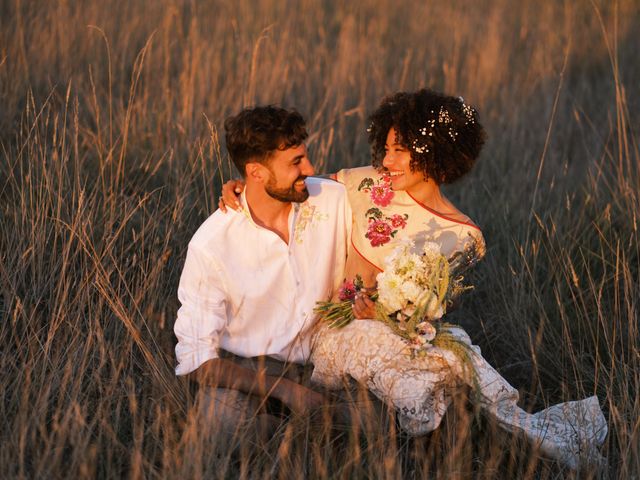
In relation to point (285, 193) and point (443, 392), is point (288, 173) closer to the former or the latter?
point (285, 193)

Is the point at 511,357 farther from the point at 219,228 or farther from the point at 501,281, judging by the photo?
the point at 219,228

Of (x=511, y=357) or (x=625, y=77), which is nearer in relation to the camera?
(x=511, y=357)

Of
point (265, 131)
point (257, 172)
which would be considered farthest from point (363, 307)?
point (265, 131)

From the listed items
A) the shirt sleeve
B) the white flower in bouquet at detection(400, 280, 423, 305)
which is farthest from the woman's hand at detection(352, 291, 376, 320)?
the shirt sleeve

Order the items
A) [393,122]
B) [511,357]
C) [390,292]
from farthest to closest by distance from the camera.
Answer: [511,357] < [393,122] < [390,292]

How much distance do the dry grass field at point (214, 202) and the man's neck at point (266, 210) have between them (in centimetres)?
61

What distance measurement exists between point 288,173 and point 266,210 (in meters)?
0.22

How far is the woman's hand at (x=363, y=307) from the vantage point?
12.2 feet

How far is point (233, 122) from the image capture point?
389 cm

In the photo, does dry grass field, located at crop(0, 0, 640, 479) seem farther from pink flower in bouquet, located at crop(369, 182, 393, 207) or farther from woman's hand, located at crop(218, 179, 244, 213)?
pink flower in bouquet, located at crop(369, 182, 393, 207)

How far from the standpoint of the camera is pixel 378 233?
13.3 feet

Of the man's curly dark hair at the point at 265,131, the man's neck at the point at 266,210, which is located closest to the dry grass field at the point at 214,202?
the man's neck at the point at 266,210

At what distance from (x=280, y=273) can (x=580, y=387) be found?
1.58 meters

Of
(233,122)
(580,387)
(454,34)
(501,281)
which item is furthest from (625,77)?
(233,122)
